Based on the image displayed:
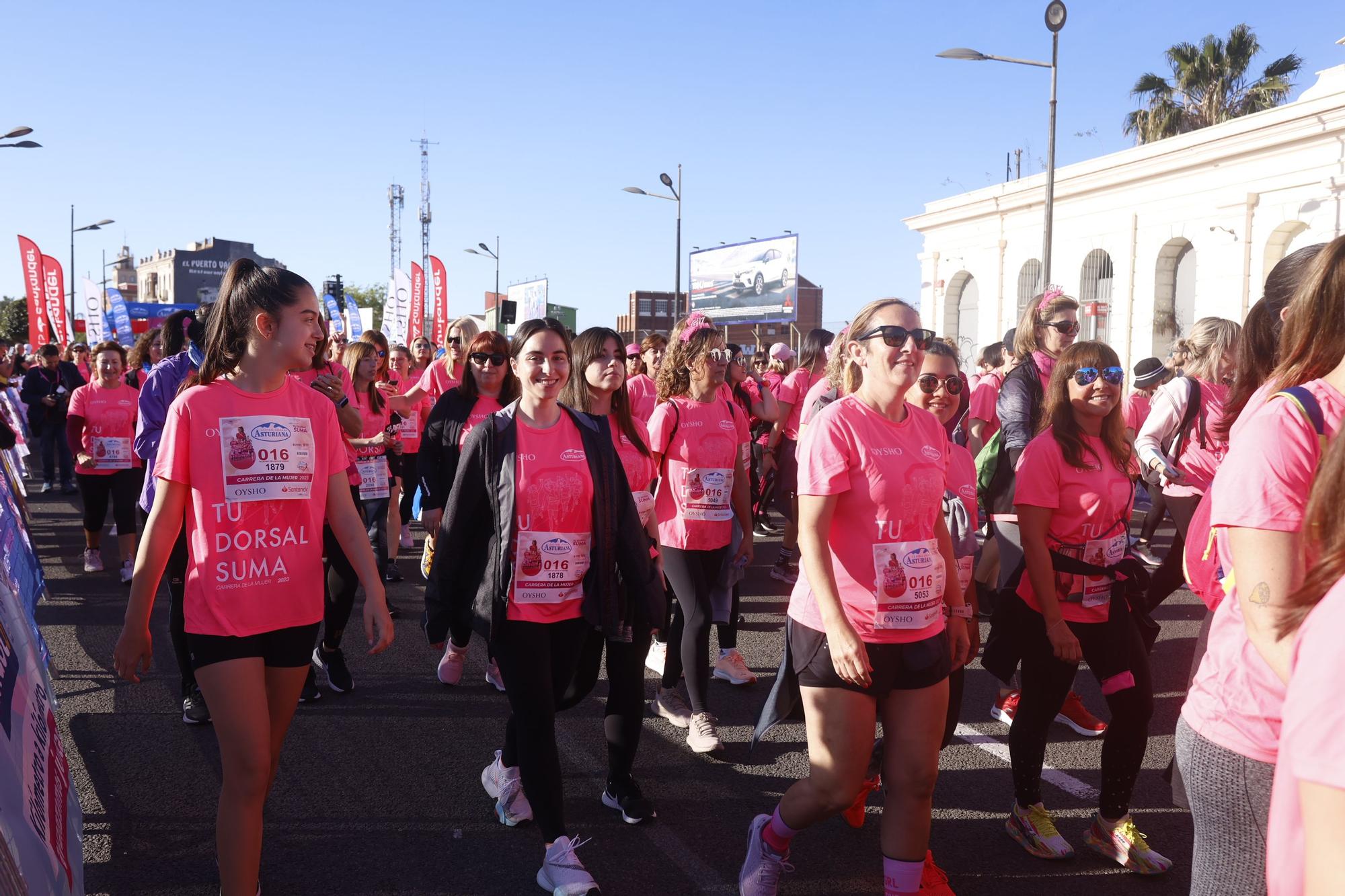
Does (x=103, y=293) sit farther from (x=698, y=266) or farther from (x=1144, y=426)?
(x=698, y=266)

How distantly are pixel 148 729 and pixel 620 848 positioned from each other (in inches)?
104

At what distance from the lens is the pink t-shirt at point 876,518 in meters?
3.01

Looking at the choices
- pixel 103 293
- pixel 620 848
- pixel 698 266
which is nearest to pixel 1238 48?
pixel 698 266

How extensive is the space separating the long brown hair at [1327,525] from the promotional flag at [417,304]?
2410cm

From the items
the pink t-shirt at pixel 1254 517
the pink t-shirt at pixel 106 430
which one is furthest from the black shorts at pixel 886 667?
the pink t-shirt at pixel 106 430

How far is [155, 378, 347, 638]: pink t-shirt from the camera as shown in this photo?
2.85m

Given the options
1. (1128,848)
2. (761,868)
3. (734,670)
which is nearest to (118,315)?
(734,670)

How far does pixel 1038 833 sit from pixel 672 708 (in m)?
2.00

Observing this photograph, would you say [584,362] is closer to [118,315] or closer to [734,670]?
[734,670]

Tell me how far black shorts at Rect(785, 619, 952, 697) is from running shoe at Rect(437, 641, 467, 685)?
123 inches

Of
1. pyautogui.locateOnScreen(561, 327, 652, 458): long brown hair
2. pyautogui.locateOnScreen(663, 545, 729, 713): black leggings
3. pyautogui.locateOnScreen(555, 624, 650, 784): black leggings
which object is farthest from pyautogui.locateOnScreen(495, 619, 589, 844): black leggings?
pyautogui.locateOnScreen(561, 327, 652, 458): long brown hair

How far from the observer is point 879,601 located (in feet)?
9.91

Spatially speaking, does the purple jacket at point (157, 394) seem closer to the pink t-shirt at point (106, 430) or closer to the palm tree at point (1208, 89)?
the pink t-shirt at point (106, 430)

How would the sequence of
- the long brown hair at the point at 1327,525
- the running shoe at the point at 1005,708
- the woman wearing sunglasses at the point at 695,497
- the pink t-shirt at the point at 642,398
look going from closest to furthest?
the long brown hair at the point at 1327,525
the woman wearing sunglasses at the point at 695,497
the running shoe at the point at 1005,708
the pink t-shirt at the point at 642,398
